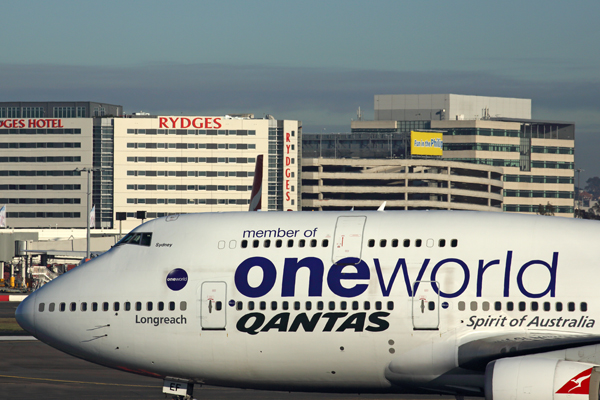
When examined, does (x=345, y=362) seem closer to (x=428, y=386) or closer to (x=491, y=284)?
(x=428, y=386)

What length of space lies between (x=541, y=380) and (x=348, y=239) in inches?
229

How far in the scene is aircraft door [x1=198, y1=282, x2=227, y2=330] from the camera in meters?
21.0

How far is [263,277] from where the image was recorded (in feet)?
68.9

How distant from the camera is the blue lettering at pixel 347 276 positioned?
803 inches

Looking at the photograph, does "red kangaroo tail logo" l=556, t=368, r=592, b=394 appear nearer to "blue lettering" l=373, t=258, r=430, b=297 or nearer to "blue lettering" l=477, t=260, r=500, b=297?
"blue lettering" l=477, t=260, r=500, b=297

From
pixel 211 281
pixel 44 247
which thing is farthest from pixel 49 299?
pixel 44 247

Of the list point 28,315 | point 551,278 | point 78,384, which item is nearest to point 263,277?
point 28,315

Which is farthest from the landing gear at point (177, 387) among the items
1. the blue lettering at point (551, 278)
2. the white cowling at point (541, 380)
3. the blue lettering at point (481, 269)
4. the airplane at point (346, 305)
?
the blue lettering at point (551, 278)

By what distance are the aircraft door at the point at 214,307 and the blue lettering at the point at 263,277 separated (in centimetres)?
45

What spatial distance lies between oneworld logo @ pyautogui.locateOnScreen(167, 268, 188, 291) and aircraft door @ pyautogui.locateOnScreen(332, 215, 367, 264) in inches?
160

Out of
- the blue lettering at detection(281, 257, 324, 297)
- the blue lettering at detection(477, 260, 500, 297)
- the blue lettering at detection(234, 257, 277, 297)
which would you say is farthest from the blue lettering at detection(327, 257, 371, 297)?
the blue lettering at detection(477, 260, 500, 297)

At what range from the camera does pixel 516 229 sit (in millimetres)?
20656

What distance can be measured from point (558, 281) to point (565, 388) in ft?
9.10

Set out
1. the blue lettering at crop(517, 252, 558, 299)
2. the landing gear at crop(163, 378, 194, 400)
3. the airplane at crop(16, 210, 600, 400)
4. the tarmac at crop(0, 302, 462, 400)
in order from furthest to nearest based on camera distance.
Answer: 1. the tarmac at crop(0, 302, 462, 400)
2. the landing gear at crop(163, 378, 194, 400)
3. the blue lettering at crop(517, 252, 558, 299)
4. the airplane at crop(16, 210, 600, 400)
